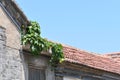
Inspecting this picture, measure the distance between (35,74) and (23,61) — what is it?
0.81m

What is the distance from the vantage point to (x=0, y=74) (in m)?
10.3

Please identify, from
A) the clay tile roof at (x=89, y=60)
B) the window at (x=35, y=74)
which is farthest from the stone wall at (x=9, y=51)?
the clay tile roof at (x=89, y=60)

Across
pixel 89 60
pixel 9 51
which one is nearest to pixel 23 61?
pixel 9 51

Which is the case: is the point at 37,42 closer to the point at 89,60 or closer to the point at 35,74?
the point at 35,74

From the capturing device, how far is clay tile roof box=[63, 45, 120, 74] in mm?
13460

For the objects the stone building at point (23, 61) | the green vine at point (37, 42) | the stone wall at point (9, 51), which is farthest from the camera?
the green vine at point (37, 42)

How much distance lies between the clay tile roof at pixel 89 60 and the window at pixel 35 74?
1117 millimetres

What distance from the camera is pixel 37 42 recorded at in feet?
37.9

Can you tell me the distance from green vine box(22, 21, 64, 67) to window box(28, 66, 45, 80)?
19.3 inches

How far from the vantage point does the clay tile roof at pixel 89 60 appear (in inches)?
530

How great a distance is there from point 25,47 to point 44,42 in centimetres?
81

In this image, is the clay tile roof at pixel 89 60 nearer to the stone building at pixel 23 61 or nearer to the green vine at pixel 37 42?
the stone building at pixel 23 61

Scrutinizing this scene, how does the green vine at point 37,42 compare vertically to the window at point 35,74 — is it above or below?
above

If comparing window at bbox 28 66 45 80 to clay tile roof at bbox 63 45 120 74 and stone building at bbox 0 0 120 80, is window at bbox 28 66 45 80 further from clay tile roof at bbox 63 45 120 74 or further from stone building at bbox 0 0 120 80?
clay tile roof at bbox 63 45 120 74
